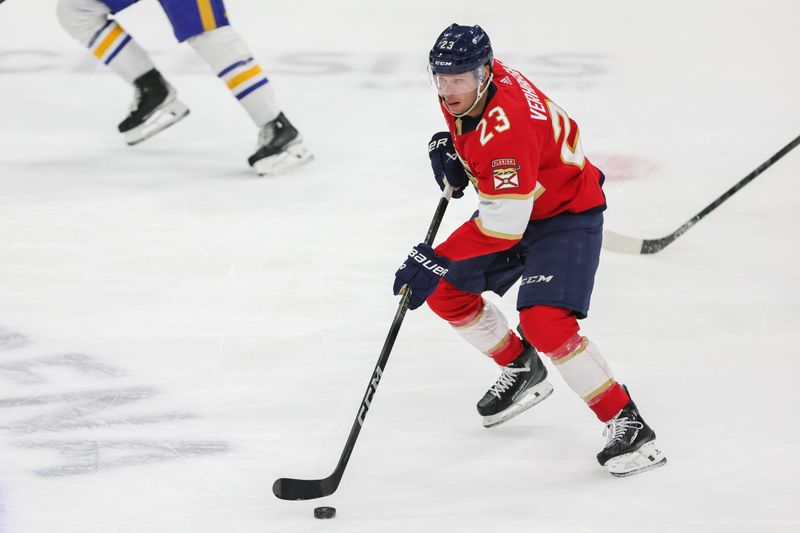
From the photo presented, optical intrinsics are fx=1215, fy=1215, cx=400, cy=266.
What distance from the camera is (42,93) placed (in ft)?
18.0

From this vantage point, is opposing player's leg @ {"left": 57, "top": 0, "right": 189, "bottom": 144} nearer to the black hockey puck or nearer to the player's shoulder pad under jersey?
the player's shoulder pad under jersey

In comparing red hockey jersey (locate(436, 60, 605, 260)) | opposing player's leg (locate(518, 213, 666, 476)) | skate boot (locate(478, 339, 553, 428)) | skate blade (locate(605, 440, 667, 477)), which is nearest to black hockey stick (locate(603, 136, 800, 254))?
skate boot (locate(478, 339, 553, 428))

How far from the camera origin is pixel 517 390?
303cm

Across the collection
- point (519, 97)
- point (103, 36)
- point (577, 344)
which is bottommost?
point (577, 344)

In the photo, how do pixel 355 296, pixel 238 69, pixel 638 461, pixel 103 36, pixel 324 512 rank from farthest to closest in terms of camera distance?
pixel 103 36 → pixel 238 69 → pixel 355 296 → pixel 638 461 → pixel 324 512

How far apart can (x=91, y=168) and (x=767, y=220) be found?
2564 millimetres

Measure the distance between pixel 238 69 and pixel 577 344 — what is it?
2.42m

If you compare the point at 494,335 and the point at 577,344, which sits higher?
the point at 577,344

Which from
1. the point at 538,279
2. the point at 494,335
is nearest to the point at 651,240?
the point at 494,335

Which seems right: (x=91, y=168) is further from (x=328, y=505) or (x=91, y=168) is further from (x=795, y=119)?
(x=795, y=119)

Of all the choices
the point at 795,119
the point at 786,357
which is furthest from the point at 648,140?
the point at 786,357

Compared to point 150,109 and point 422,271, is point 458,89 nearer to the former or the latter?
point 422,271

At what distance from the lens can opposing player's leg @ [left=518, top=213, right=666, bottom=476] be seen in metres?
2.72

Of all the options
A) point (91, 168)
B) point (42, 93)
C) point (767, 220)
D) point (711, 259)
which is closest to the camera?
point (711, 259)
